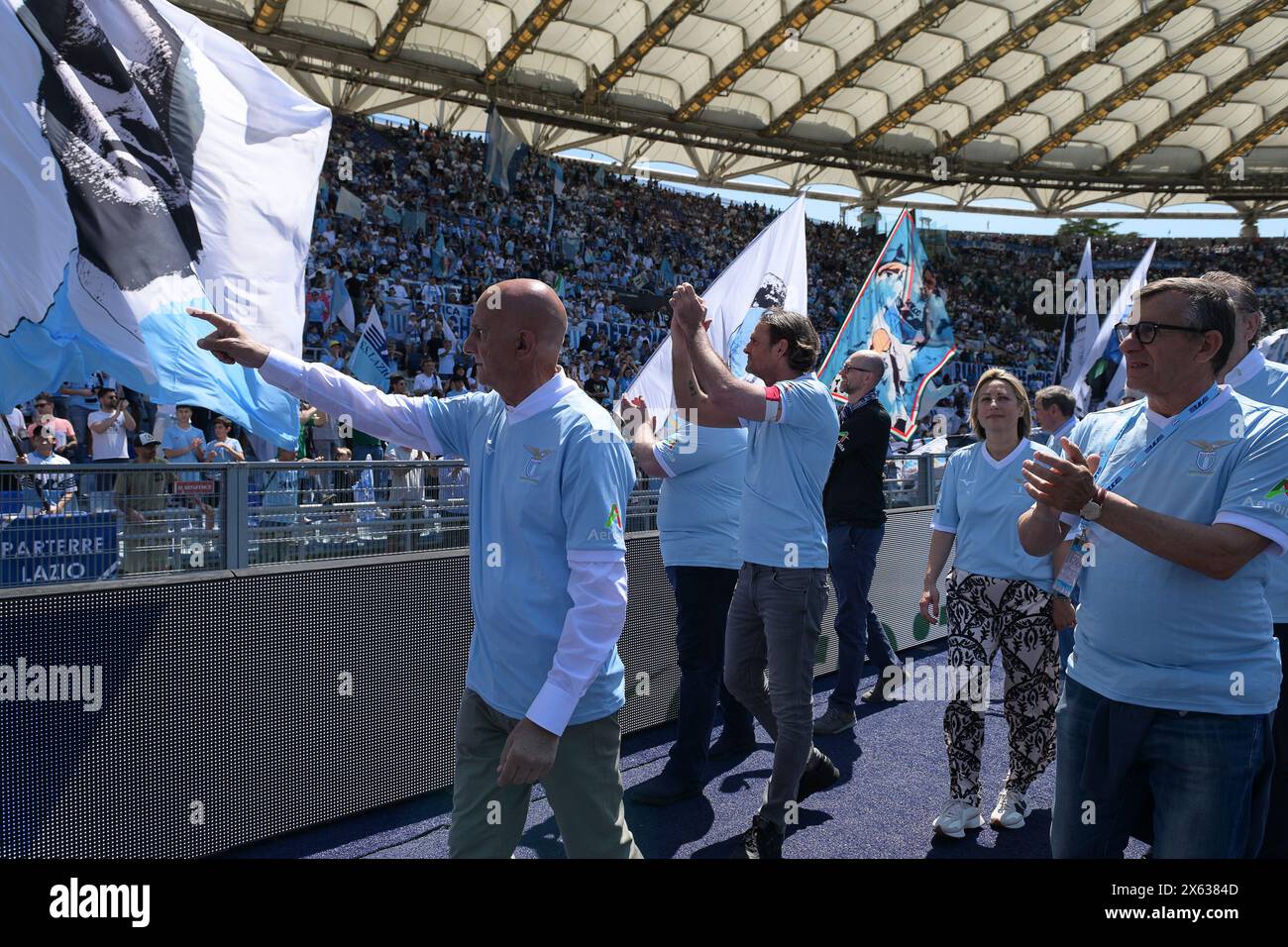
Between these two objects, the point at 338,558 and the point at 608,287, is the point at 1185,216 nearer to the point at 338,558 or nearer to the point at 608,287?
the point at 608,287

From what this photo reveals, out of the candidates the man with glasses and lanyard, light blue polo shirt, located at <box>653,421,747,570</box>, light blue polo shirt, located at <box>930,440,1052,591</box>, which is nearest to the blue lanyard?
the man with glasses and lanyard

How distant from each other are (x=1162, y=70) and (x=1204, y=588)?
33116 mm

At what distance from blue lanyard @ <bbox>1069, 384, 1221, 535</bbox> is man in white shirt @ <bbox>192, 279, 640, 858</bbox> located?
1.25m

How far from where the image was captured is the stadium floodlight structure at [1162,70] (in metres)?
27.3

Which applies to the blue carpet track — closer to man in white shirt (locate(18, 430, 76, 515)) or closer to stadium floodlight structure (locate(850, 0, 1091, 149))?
A: man in white shirt (locate(18, 430, 76, 515))

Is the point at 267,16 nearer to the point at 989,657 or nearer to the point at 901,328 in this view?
the point at 901,328

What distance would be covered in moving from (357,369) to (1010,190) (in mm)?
37197

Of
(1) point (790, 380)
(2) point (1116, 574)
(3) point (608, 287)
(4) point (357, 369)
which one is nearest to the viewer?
(2) point (1116, 574)

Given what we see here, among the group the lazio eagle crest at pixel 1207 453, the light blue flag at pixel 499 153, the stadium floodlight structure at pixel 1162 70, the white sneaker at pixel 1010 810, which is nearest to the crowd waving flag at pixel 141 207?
the lazio eagle crest at pixel 1207 453

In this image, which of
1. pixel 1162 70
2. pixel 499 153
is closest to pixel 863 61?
pixel 1162 70

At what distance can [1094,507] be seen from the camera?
237 cm

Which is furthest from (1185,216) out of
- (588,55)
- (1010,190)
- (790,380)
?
(790,380)

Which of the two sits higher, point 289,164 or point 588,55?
point 588,55

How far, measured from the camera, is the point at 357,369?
9.94 metres
